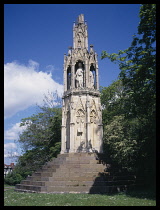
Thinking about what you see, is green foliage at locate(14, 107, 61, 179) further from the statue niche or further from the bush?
the statue niche

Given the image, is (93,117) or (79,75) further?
(79,75)

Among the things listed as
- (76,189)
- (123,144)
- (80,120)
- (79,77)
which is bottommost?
(76,189)

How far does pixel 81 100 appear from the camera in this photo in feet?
63.6

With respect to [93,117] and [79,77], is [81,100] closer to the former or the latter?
[93,117]

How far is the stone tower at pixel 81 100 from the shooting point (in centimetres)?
1842

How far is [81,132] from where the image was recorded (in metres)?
18.5

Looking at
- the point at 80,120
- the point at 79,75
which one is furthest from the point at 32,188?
the point at 79,75

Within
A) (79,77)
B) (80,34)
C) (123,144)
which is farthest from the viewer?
(80,34)

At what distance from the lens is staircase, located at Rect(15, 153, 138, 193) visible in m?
13.8

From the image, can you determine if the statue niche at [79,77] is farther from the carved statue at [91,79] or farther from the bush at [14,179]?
the bush at [14,179]

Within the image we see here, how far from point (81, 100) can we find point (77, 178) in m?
7.54

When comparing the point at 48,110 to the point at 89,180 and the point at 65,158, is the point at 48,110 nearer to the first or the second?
the point at 65,158
